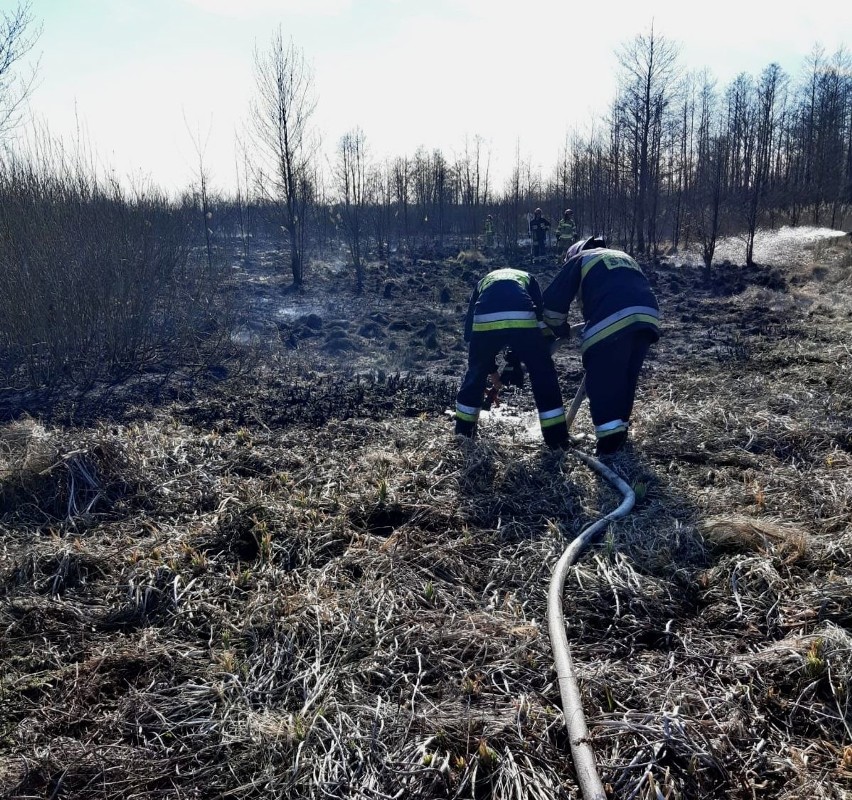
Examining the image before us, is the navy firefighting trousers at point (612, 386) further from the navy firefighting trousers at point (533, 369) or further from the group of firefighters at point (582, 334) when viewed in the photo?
the navy firefighting trousers at point (533, 369)

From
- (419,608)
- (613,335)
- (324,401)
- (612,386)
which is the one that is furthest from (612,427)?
(324,401)

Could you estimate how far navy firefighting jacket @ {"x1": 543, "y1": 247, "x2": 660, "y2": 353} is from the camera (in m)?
4.64

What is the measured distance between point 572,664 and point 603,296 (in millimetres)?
3048

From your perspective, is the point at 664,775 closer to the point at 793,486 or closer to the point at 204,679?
the point at 204,679

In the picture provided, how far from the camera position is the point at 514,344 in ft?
16.2

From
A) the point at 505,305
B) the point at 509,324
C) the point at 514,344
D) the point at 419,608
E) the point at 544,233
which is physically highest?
the point at 544,233

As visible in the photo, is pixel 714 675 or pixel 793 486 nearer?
pixel 714 675

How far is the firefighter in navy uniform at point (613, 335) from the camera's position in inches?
182

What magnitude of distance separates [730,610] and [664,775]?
3.45 feet

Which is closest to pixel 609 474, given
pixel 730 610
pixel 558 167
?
pixel 730 610

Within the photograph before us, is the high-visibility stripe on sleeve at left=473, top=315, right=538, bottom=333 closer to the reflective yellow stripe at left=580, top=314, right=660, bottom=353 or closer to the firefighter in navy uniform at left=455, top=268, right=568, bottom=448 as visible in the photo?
the firefighter in navy uniform at left=455, top=268, right=568, bottom=448

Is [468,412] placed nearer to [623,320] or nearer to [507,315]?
[507,315]

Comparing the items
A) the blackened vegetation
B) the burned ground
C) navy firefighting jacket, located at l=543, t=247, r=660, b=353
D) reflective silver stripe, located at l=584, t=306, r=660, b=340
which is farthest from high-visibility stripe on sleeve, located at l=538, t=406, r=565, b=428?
the blackened vegetation

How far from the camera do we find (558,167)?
32562 millimetres
